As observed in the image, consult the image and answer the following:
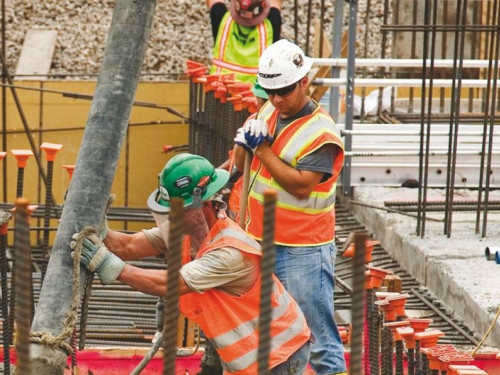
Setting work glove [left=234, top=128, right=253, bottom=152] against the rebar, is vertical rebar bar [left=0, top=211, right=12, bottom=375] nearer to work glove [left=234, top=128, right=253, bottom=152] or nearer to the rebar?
work glove [left=234, top=128, right=253, bottom=152]

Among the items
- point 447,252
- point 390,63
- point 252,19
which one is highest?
point 252,19

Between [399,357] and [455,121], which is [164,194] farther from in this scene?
[455,121]

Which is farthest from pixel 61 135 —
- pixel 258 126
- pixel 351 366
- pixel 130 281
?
pixel 351 366

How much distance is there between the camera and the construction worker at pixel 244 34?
1064 centimetres

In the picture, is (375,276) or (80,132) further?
(80,132)

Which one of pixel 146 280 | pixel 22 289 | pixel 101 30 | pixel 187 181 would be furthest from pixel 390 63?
pixel 101 30

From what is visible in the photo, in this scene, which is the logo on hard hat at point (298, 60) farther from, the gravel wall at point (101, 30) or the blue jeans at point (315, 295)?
the gravel wall at point (101, 30)

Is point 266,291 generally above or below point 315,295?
above

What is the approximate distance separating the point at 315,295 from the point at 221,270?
0.94m

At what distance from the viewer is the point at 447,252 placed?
8.04 metres

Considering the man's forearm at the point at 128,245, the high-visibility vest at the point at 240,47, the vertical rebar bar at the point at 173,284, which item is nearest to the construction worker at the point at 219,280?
the man's forearm at the point at 128,245

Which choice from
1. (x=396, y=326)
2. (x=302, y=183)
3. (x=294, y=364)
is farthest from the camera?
(x=302, y=183)

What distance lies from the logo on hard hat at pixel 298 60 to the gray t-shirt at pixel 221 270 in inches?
48.6

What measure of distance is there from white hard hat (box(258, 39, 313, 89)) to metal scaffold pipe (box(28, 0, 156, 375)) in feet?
5.07
